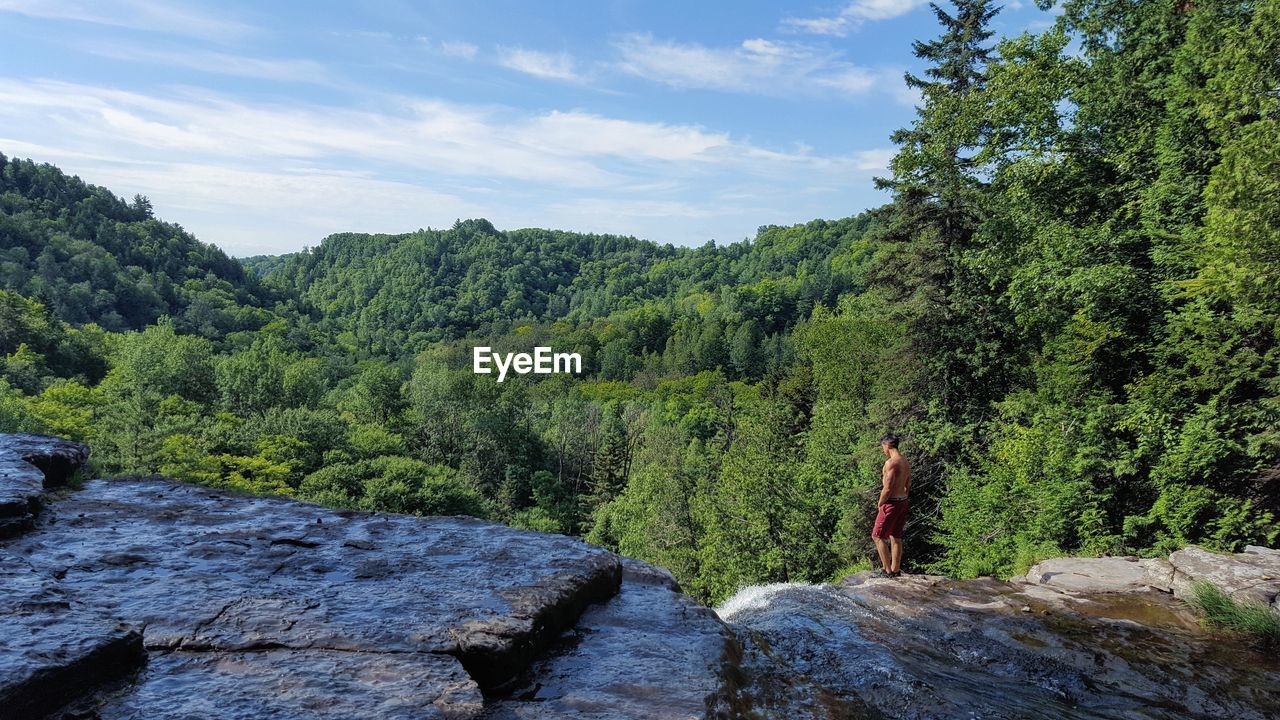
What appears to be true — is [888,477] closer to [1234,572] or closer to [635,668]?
[1234,572]

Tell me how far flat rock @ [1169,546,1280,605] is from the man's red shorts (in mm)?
3730

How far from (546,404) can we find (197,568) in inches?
4122

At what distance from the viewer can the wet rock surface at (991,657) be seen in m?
Answer: 5.24

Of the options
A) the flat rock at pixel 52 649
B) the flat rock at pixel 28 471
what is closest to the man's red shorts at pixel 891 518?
the flat rock at pixel 52 649

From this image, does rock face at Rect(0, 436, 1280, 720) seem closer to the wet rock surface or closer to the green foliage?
the wet rock surface

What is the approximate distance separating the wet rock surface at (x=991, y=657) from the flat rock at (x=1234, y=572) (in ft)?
2.16

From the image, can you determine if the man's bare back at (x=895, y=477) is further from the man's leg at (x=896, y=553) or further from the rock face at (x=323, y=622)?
the rock face at (x=323, y=622)

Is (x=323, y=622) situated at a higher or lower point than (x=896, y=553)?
higher

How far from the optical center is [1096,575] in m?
9.83

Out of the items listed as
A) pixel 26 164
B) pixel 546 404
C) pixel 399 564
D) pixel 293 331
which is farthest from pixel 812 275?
pixel 26 164

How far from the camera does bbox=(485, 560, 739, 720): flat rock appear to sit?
4125 millimetres

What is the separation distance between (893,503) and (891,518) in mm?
312

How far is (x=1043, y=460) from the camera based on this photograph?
1430cm

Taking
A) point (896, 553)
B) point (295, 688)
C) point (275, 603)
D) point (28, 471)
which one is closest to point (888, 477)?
point (896, 553)
